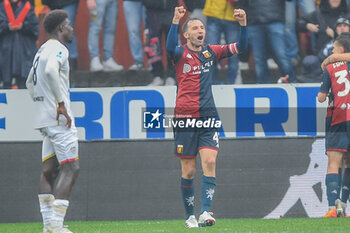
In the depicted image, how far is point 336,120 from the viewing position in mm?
9430

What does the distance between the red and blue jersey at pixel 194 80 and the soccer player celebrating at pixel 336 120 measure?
1548 mm

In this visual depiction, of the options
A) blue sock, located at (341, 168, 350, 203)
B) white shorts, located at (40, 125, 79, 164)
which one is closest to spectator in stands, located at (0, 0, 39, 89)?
white shorts, located at (40, 125, 79, 164)

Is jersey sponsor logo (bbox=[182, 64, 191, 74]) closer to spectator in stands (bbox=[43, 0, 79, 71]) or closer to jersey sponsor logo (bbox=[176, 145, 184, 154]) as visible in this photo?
jersey sponsor logo (bbox=[176, 145, 184, 154])

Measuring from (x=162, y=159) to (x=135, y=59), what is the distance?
54.4 inches

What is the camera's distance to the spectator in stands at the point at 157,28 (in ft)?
35.8

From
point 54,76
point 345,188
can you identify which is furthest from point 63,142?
point 345,188

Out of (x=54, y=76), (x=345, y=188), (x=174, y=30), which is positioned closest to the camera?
(x=54, y=76)

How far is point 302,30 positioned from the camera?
10859 mm

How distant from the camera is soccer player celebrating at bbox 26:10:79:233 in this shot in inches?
285

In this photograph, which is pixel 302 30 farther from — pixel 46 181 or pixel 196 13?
pixel 46 181

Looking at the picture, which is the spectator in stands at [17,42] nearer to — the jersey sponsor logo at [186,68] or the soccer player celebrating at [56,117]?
the jersey sponsor logo at [186,68]

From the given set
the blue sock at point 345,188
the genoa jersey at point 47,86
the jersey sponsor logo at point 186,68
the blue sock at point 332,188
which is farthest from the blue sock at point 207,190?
the blue sock at point 345,188

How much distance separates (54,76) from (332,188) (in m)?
3.82

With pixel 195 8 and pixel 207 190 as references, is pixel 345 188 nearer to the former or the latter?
pixel 207 190
